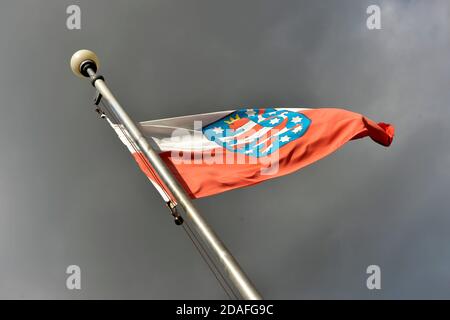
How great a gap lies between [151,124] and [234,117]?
3.30 meters

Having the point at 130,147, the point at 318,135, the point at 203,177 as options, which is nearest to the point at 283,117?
the point at 318,135

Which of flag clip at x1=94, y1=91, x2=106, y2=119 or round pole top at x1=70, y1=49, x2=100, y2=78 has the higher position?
round pole top at x1=70, y1=49, x2=100, y2=78

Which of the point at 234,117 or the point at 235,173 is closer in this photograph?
the point at 235,173

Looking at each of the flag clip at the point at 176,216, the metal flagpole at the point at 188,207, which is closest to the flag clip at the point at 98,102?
the metal flagpole at the point at 188,207

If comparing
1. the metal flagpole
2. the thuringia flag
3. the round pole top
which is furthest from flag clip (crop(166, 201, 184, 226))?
the round pole top

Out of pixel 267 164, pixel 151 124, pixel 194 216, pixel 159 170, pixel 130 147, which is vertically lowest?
pixel 194 216

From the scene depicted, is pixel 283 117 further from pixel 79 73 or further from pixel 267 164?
pixel 79 73

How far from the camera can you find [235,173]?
15.7m

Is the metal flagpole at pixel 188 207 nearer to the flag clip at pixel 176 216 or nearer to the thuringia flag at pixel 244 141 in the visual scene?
the flag clip at pixel 176 216

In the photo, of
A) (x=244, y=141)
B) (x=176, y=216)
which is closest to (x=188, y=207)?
(x=176, y=216)

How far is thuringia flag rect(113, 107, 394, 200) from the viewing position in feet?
51.5

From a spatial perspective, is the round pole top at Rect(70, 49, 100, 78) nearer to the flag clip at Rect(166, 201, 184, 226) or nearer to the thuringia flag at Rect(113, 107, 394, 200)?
the thuringia flag at Rect(113, 107, 394, 200)

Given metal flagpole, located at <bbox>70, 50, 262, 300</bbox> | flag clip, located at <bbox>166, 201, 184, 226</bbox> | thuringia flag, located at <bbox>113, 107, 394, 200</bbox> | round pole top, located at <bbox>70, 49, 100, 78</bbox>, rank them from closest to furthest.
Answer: metal flagpole, located at <bbox>70, 50, 262, 300</bbox> → flag clip, located at <bbox>166, 201, 184, 226</bbox> → thuringia flag, located at <bbox>113, 107, 394, 200</bbox> → round pole top, located at <bbox>70, 49, 100, 78</bbox>

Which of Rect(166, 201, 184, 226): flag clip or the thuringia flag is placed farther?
the thuringia flag
